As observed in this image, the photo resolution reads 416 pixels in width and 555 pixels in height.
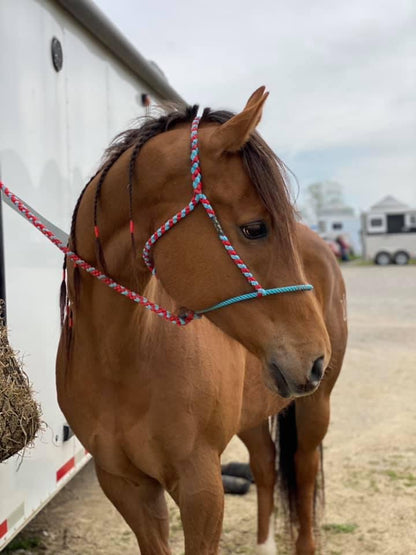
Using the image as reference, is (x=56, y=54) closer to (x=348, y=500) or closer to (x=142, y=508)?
(x=142, y=508)

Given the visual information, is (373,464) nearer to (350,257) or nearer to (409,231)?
(409,231)

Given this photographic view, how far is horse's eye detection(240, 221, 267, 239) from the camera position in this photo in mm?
1640

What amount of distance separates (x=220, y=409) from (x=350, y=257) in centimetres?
3595

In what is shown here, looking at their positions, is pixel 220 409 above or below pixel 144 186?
below

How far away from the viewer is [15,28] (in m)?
2.57

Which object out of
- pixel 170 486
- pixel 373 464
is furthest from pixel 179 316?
Answer: pixel 373 464

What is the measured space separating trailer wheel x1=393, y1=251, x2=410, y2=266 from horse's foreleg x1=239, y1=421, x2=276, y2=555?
90.1 feet

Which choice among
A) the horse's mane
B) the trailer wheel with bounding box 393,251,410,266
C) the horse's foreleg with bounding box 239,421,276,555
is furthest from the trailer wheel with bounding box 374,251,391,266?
the horse's mane

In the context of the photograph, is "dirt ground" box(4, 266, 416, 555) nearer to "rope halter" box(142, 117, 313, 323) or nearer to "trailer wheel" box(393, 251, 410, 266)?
"rope halter" box(142, 117, 313, 323)

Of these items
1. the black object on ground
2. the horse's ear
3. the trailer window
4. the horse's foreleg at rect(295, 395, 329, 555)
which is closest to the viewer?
the horse's ear

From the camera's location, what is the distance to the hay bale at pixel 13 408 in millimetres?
1740

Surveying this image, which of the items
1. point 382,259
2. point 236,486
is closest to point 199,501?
point 236,486

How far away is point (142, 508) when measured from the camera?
2412 mm

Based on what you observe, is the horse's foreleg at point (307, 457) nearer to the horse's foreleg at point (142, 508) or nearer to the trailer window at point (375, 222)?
the horse's foreleg at point (142, 508)
